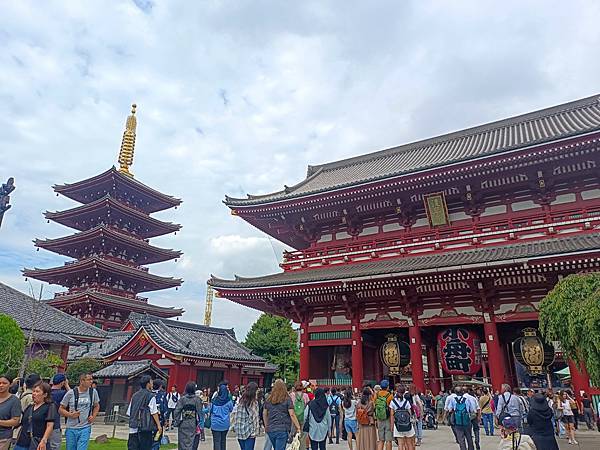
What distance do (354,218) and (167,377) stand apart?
12.2 meters

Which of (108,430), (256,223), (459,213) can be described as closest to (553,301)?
(459,213)

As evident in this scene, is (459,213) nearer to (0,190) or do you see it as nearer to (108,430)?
(0,190)

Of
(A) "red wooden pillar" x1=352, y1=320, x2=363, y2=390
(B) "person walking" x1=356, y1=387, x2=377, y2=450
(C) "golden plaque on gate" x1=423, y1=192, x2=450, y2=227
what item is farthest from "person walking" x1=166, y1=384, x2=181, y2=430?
(C) "golden plaque on gate" x1=423, y1=192, x2=450, y2=227

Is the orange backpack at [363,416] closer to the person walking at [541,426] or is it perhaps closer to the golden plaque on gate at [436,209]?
the person walking at [541,426]

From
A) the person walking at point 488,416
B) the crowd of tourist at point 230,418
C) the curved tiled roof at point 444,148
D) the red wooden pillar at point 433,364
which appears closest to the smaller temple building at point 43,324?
the curved tiled roof at point 444,148

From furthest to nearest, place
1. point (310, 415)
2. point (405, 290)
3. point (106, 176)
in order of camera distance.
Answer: point (106, 176) → point (405, 290) → point (310, 415)

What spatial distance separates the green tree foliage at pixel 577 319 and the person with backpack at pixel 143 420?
8625 millimetres

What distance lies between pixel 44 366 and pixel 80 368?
486 centimetres

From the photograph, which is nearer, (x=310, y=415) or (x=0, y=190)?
(x=310, y=415)

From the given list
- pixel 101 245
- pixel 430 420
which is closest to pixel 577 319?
pixel 430 420

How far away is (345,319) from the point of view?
1902 cm

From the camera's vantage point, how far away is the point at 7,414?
6.17 metres

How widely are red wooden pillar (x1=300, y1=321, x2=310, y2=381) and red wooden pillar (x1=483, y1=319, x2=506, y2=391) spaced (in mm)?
7442

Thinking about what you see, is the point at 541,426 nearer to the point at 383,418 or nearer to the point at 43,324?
the point at 383,418
